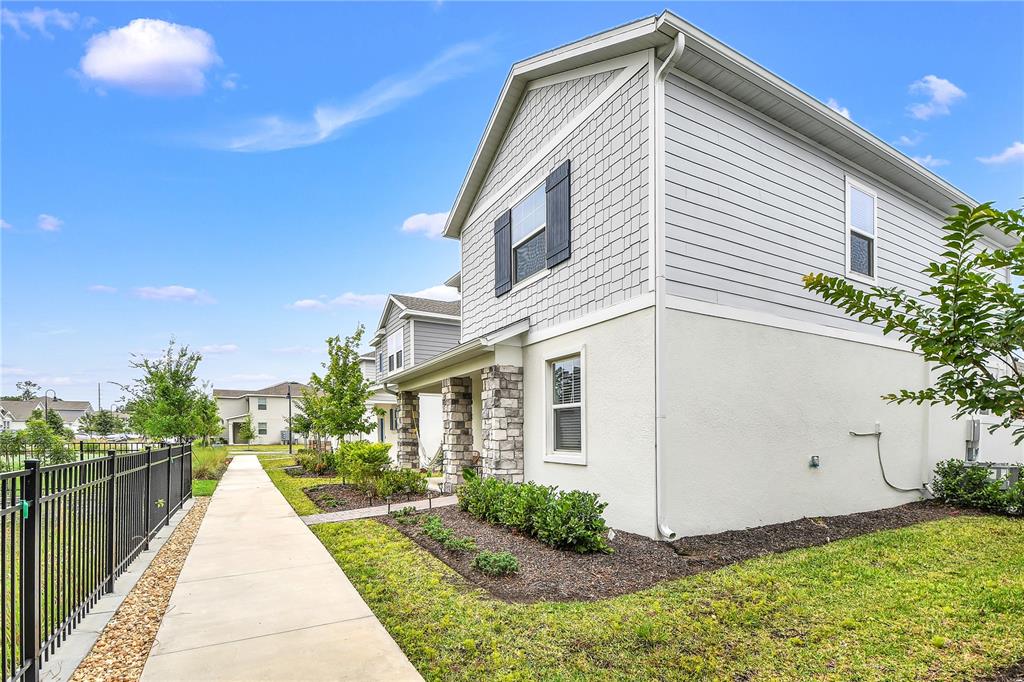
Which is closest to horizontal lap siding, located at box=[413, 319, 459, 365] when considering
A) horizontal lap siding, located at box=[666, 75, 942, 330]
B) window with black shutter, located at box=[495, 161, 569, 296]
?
window with black shutter, located at box=[495, 161, 569, 296]

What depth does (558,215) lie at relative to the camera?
8844 mm

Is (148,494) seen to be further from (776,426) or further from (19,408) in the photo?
(19,408)

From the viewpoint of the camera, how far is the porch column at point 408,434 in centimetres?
1530

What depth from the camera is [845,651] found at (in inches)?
152

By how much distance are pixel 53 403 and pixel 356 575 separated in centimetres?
10128

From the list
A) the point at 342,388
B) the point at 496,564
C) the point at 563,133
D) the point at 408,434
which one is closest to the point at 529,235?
the point at 563,133

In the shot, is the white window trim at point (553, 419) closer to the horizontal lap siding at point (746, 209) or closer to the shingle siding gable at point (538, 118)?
the horizontal lap siding at point (746, 209)

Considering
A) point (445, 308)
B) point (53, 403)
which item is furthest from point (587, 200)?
point (53, 403)

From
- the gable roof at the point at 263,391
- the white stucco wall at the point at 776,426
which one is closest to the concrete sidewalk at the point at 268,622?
the white stucco wall at the point at 776,426

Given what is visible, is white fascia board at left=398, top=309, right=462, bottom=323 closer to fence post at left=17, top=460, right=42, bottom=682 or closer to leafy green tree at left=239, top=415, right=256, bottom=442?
fence post at left=17, top=460, right=42, bottom=682

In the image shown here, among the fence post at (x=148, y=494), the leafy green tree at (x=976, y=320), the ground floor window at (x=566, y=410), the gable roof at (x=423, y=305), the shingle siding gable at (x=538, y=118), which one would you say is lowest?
the fence post at (x=148, y=494)

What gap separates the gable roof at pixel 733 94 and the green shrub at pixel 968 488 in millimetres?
4977

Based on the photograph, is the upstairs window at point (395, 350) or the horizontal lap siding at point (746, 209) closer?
the horizontal lap siding at point (746, 209)

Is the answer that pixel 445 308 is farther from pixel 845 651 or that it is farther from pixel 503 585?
pixel 845 651
